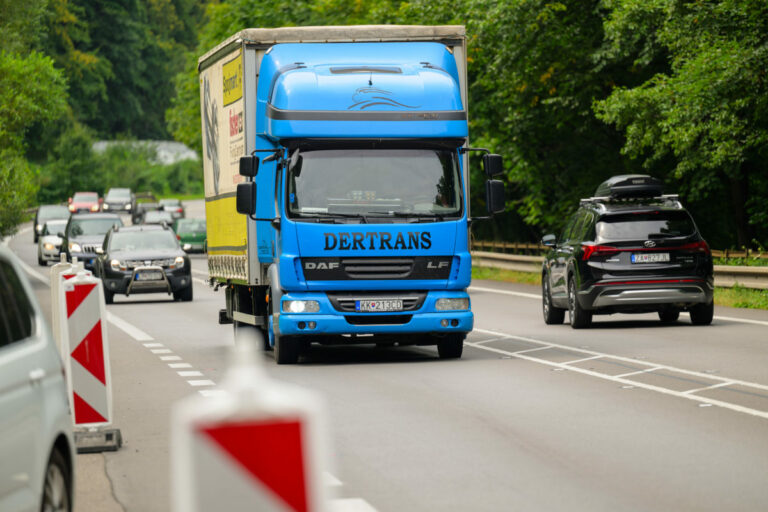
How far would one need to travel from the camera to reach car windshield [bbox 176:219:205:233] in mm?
64000

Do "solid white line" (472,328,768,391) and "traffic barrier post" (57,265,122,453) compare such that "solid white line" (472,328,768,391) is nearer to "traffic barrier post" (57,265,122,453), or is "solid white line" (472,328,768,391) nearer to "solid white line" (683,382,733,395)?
"solid white line" (683,382,733,395)

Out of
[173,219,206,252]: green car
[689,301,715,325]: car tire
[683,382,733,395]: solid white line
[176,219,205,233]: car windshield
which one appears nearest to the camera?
[683,382,733,395]: solid white line

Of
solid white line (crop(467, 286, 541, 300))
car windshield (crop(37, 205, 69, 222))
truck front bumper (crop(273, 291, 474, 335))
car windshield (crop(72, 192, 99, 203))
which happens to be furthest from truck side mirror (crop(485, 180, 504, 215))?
car windshield (crop(72, 192, 99, 203))

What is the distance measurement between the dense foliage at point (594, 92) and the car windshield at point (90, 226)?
306cm

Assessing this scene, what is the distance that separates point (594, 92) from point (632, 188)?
55.3 feet

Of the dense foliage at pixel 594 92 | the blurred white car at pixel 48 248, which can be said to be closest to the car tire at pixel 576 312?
the dense foliage at pixel 594 92

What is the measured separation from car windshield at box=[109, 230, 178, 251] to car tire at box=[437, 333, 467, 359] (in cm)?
1694

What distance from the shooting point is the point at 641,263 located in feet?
67.6

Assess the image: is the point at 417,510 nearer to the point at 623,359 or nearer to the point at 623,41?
the point at 623,359

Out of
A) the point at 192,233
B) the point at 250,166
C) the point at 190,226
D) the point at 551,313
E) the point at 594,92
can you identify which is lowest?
the point at 551,313

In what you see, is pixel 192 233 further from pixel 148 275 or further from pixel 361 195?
pixel 361 195

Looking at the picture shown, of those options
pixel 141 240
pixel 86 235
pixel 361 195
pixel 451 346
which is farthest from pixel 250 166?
A: pixel 86 235

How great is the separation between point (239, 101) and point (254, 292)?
2.29 meters

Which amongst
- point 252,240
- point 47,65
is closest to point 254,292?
point 252,240
